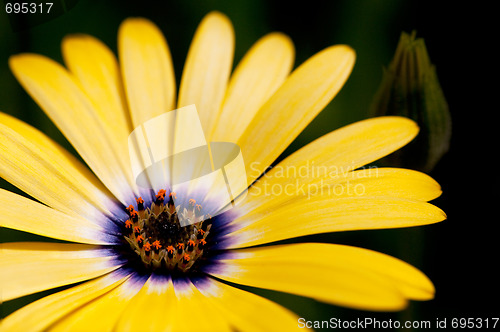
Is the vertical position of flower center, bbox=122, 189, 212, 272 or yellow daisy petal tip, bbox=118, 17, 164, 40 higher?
yellow daisy petal tip, bbox=118, 17, 164, 40

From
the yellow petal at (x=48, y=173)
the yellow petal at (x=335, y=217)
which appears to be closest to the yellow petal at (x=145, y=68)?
the yellow petal at (x=48, y=173)

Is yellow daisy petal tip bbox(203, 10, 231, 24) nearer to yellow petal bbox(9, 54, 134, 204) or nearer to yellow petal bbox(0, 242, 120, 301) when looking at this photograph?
yellow petal bbox(9, 54, 134, 204)

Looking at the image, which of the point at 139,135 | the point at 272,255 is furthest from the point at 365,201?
the point at 139,135

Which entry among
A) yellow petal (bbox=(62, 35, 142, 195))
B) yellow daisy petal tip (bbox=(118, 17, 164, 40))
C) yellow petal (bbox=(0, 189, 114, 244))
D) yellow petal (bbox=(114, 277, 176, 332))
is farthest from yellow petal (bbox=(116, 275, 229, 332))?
yellow daisy petal tip (bbox=(118, 17, 164, 40))

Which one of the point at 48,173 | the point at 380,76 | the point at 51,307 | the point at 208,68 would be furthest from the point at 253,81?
the point at 51,307

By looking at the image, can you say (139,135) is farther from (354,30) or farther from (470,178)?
(470,178)

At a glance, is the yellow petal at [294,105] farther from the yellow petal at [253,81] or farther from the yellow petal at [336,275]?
the yellow petal at [336,275]
